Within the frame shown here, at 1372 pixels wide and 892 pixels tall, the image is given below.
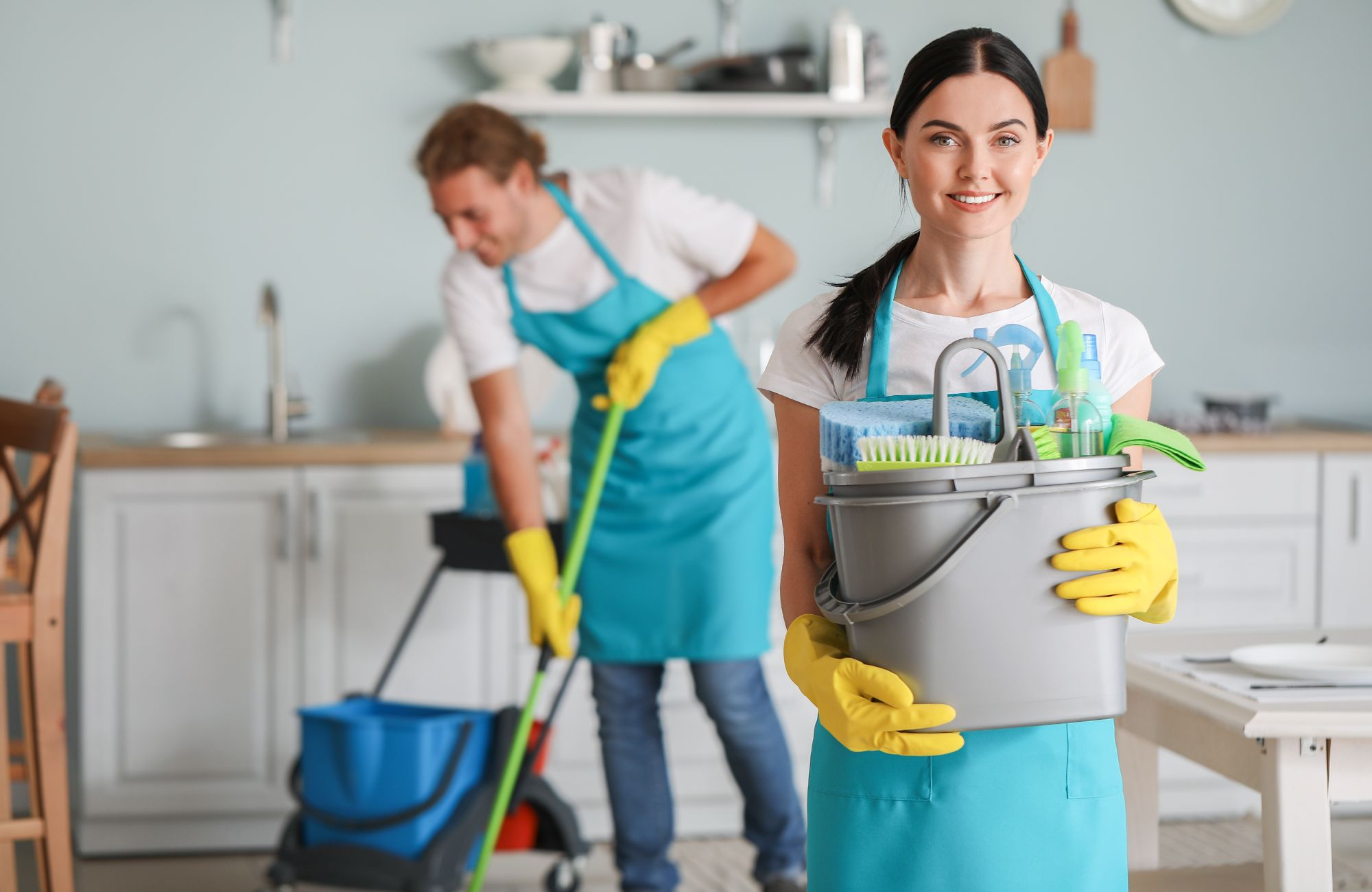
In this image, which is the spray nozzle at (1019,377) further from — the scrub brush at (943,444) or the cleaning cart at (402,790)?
the cleaning cart at (402,790)

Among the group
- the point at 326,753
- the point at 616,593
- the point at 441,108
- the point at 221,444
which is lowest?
the point at 326,753

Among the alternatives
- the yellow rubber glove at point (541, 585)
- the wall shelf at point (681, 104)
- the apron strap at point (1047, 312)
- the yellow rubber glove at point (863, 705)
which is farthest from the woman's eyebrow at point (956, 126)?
the wall shelf at point (681, 104)

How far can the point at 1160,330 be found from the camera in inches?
133

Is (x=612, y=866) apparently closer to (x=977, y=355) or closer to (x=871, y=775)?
(x=871, y=775)

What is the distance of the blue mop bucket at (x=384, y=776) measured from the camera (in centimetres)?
218

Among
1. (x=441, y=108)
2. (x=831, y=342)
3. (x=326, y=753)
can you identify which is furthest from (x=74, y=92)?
(x=831, y=342)

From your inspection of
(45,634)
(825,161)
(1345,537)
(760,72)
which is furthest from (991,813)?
(825,161)

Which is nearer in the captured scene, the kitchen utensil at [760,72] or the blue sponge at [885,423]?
the blue sponge at [885,423]

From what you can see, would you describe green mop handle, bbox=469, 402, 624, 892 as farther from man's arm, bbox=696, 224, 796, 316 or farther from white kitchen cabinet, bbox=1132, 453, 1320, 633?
white kitchen cabinet, bbox=1132, 453, 1320, 633

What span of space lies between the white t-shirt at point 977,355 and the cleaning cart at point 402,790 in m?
1.19

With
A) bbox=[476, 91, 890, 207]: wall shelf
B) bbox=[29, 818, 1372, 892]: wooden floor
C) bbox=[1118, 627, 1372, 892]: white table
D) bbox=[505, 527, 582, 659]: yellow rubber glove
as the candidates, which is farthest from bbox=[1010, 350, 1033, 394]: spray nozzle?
bbox=[476, 91, 890, 207]: wall shelf

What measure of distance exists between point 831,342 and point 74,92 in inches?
98.8

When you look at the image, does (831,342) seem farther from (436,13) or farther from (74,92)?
(74,92)

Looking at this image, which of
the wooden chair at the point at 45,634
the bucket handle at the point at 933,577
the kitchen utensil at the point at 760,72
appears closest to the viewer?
the bucket handle at the point at 933,577
